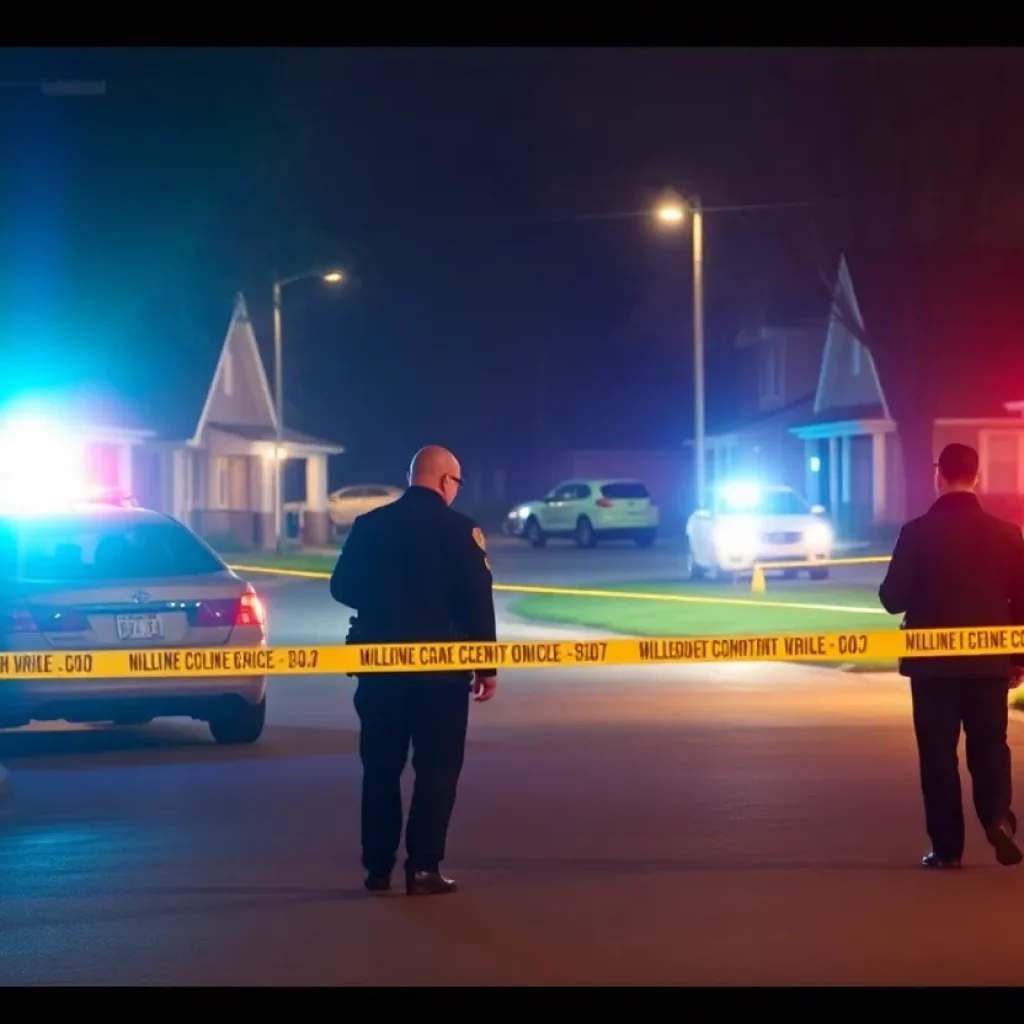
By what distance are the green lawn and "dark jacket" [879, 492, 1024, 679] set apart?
1123cm

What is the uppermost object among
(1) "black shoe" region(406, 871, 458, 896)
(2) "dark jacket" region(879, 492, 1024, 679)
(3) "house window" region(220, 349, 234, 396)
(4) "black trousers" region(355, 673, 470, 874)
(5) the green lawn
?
(3) "house window" region(220, 349, 234, 396)

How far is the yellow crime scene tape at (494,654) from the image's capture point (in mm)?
9641

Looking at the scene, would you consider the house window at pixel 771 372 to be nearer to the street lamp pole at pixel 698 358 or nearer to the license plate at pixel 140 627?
the street lamp pole at pixel 698 358

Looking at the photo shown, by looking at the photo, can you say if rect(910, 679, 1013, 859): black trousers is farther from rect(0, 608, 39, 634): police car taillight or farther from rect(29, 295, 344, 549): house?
rect(29, 295, 344, 549): house

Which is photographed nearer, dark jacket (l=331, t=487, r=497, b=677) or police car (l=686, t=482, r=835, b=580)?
dark jacket (l=331, t=487, r=497, b=677)

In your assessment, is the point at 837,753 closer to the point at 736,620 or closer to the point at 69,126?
the point at 736,620

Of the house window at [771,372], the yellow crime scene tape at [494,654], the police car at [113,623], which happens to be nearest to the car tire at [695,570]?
the police car at [113,623]

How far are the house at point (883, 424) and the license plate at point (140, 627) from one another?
36.5 meters

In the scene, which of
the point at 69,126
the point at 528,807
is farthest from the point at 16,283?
the point at 528,807

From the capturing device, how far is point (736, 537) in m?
37.3

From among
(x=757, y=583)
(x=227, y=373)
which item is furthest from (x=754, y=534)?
(x=227, y=373)

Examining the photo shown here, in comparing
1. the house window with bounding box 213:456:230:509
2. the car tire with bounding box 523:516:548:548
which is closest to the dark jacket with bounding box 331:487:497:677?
the car tire with bounding box 523:516:548:548

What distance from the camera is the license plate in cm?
1465

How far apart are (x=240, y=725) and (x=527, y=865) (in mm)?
5361
